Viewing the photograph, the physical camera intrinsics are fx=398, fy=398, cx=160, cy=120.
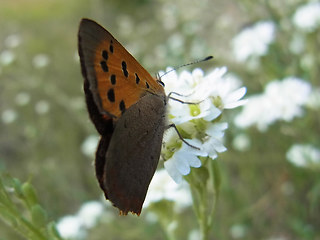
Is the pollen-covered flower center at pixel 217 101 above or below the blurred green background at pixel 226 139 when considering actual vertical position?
below

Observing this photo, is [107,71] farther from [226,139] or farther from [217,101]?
[226,139]

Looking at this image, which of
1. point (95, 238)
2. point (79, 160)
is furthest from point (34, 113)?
point (95, 238)

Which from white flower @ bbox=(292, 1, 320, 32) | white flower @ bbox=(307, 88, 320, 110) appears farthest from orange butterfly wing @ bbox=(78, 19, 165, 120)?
white flower @ bbox=(292, 1, 320, 32)

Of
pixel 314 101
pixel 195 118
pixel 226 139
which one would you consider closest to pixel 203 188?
pixel 195 118

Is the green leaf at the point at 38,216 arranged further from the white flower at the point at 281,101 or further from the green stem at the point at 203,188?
the white flower at the point at 281,101

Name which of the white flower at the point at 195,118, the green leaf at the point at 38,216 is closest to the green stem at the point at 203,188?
the white flower at the point at 195,118
